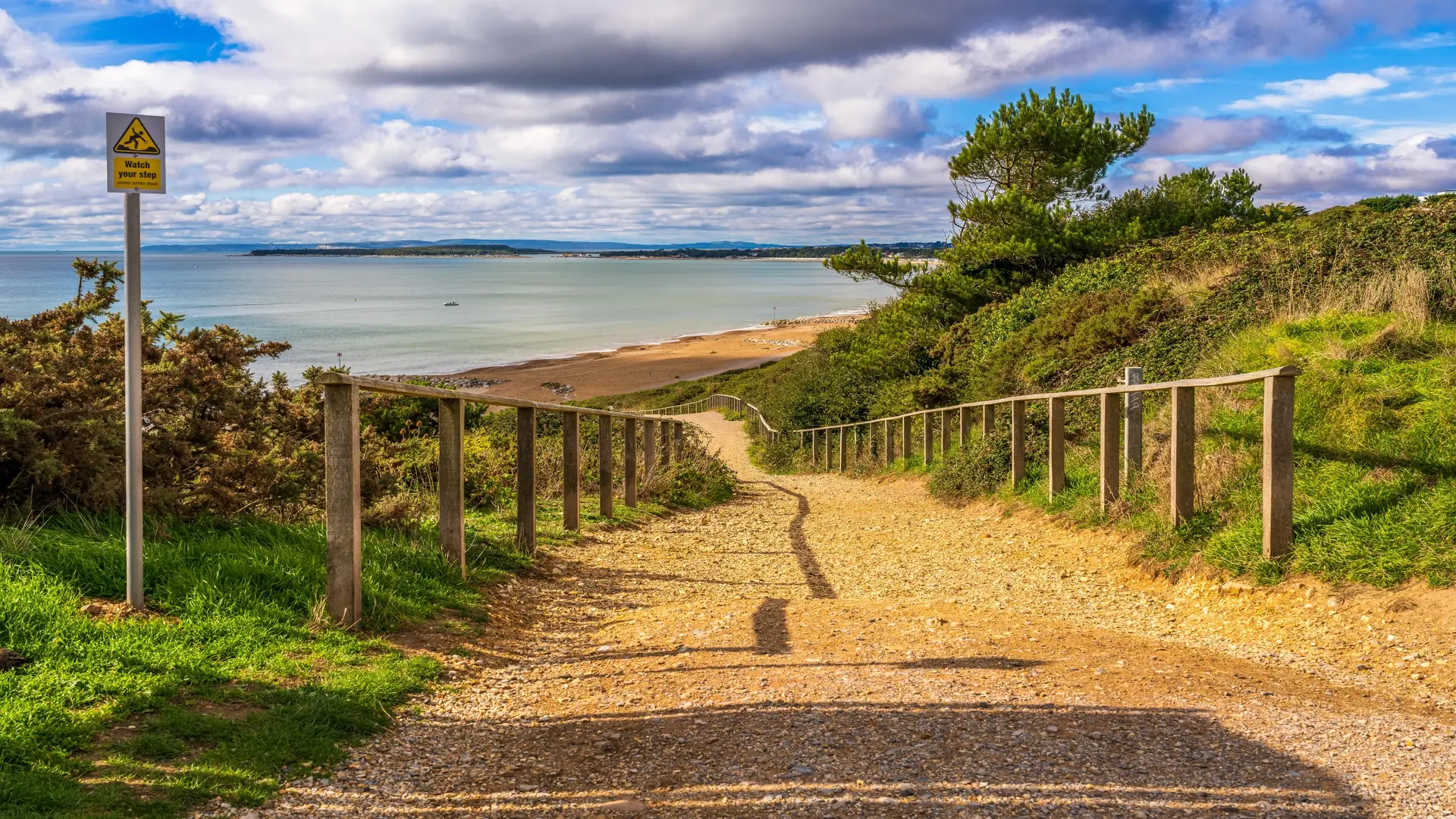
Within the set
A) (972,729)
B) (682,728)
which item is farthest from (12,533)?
(972,729)

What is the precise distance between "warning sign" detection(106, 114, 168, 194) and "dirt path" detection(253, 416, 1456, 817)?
255 centimetres

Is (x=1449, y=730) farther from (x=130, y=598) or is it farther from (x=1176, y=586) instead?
(x=130, y=598)

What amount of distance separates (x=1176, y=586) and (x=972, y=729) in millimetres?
3211

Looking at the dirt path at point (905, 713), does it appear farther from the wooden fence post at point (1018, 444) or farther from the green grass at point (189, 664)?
the wooden fence post at point (1018, 444)

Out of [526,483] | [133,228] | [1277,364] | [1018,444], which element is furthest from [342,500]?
[1018,444]

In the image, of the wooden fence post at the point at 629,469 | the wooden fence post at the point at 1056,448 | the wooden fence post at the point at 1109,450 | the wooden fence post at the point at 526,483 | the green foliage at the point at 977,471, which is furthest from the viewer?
the green foliage at the point at 977,471

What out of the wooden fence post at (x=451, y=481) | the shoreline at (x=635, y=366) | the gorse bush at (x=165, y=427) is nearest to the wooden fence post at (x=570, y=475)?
the gorse bush at (x=165, y=427)

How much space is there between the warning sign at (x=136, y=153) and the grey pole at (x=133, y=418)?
15 centimetres

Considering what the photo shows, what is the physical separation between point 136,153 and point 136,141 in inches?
2.2

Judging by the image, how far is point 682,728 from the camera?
4012mm

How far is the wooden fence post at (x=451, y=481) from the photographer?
623 centimetres

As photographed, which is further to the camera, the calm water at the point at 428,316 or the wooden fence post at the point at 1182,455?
the calm water at the point at 428,316

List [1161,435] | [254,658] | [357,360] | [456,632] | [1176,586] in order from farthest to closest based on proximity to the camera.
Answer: [357,360]
[1161,435]
[1176,586]
[456,632]
[254,658]

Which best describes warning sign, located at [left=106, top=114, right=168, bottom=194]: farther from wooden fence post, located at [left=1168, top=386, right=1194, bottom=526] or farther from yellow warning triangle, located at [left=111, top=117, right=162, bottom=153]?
wooden fence post, located at [left=1168, top=386, right=1194, bottom=526]
